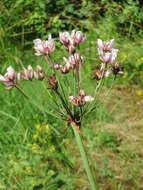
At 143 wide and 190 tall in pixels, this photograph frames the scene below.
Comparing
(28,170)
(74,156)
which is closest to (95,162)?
(74,156)

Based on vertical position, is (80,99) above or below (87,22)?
above

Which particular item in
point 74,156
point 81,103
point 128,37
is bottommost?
point 74,156

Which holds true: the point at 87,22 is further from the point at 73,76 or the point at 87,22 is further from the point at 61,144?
the point at 73,76

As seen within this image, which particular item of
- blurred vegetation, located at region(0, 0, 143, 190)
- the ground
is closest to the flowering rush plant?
blurred vegetation, located at region(0, 0, 143, 190)

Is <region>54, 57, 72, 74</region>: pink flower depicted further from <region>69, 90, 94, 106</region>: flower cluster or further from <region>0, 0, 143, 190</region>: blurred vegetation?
<region>0, 0, 143, 190</region>: blurred vegetation

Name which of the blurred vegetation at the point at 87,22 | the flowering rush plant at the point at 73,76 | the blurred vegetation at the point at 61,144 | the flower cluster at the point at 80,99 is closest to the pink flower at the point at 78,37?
the flowering rush plant at the point at 73,76

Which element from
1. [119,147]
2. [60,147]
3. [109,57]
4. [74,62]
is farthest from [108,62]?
[119,147]

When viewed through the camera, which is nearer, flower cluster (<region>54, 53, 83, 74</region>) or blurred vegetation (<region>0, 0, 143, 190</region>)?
flower cluster (<region>54, 53, 83, 74</region>)

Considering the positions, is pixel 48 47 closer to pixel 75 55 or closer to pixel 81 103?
pixel 75 55
